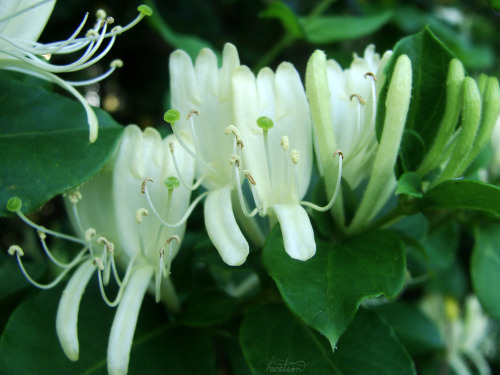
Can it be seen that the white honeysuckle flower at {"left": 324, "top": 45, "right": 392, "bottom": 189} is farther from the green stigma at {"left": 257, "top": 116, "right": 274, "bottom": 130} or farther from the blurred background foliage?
the blurred background foliage

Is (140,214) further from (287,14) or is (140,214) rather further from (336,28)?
(336,28)

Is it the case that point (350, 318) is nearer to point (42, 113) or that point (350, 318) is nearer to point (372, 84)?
point (372, 84)

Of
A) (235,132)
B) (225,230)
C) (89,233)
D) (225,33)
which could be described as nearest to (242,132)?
(235,132)

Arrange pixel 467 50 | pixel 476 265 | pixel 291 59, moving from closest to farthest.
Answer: pixel 476 265, pixel 467 50, pixel 291 59

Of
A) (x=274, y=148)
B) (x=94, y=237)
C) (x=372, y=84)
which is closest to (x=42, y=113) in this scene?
(x=94, y=237)

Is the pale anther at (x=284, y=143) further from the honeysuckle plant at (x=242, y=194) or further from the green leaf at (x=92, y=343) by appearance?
the green leaf at (x=92, y=343)

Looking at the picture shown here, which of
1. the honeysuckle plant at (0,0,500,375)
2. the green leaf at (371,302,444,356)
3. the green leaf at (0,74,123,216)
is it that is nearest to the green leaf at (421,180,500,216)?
the honeysuckle plant at (0,0,500,375)
